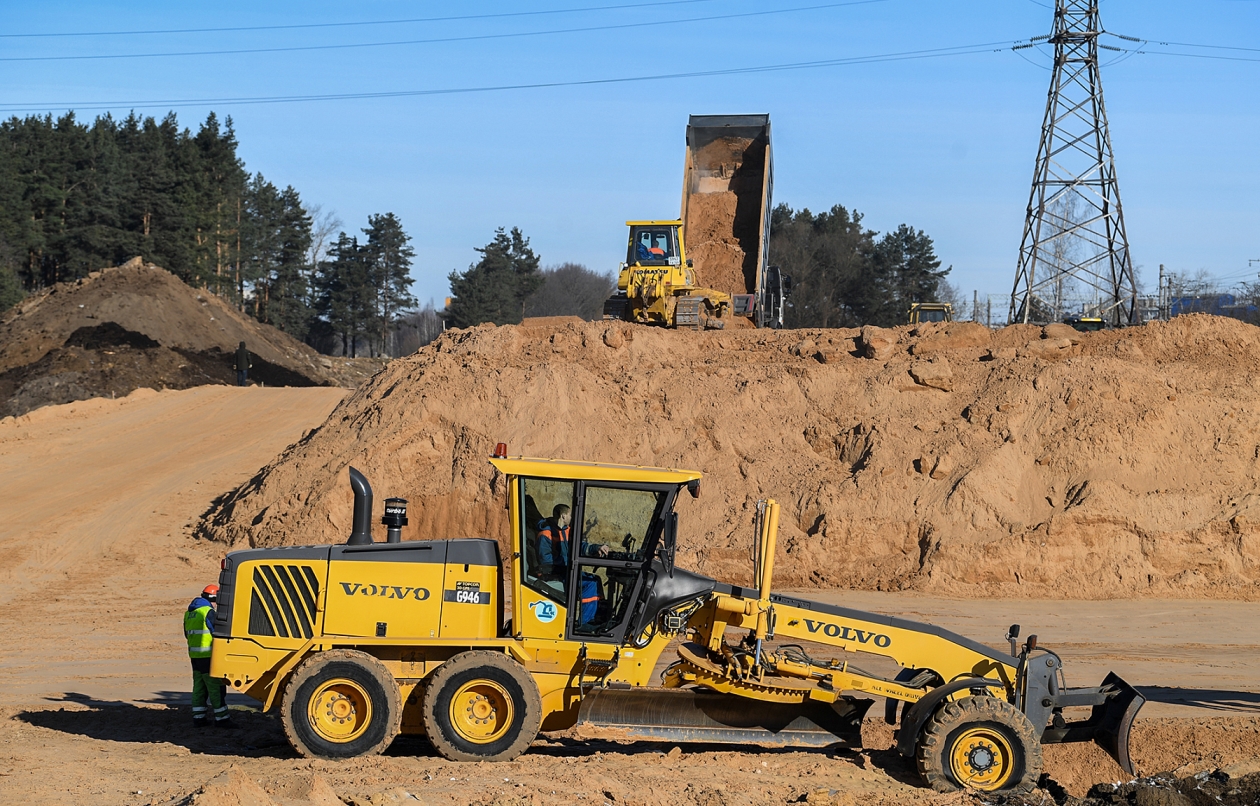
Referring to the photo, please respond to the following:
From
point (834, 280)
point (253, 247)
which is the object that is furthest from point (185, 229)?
point (834, 280)

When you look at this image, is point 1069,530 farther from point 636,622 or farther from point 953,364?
point 636,622

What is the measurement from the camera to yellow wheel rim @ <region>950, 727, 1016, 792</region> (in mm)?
8492

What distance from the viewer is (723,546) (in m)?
19.2

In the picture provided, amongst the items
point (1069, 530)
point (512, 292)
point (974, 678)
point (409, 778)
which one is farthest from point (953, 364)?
point (512, 292)

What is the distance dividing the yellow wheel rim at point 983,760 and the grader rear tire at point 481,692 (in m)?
3.11

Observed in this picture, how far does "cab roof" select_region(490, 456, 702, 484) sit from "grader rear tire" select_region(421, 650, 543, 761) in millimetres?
1415

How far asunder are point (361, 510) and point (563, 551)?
1628 mm

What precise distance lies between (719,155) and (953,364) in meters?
11.1

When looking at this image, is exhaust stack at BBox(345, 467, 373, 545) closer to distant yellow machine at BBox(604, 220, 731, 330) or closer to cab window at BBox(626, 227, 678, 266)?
distant yellow machine at BBox(604, 220, 731, 330)

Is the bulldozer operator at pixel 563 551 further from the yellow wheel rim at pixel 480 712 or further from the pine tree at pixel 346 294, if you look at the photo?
the pine tree at pixel 346 294

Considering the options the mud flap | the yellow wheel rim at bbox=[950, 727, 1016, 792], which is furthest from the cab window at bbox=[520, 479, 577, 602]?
the mud flap

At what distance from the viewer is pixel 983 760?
8.52 m

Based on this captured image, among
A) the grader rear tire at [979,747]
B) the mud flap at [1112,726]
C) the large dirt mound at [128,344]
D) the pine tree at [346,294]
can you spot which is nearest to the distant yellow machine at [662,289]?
the mud flap at [1112,726]

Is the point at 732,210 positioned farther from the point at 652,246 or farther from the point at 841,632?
the point at 841,632
